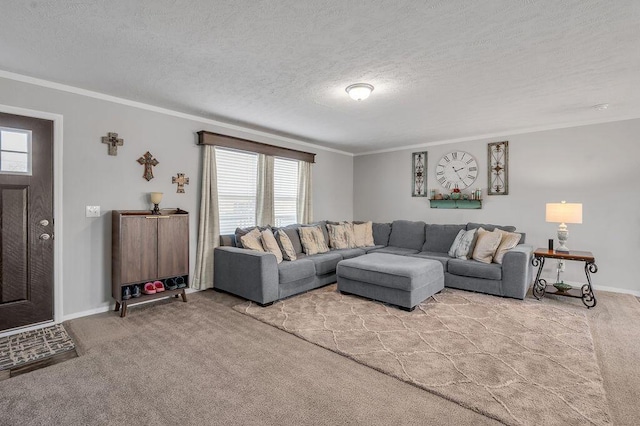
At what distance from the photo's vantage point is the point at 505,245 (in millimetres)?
4121

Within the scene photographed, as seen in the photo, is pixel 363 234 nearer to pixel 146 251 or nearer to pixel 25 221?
pixel 146 251

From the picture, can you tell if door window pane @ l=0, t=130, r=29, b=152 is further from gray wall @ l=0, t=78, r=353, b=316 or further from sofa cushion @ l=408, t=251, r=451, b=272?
sofa cushion @ l=408, t=251, r=451, b=272

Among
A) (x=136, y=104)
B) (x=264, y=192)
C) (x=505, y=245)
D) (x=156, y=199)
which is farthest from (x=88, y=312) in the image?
(x=505, y=245)

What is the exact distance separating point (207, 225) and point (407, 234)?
11.2 ft

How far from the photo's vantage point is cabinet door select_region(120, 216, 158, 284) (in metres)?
3.31

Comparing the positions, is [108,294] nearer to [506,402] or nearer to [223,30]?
[223,30]

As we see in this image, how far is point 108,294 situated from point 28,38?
8.38 ft

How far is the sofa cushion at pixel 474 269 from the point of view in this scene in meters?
4.02

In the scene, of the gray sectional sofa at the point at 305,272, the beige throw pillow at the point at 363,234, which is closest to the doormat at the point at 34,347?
the gray sectional sofa at the point at 305,272

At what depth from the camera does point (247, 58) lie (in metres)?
2.58

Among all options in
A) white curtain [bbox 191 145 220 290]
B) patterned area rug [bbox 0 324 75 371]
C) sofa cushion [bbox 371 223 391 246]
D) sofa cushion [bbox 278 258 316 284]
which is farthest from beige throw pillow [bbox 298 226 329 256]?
patterned area rug [bbox 0 324 75 371]

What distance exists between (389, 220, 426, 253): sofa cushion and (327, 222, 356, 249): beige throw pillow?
867mm

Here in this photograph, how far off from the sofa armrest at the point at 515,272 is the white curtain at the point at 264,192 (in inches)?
Answer: 136

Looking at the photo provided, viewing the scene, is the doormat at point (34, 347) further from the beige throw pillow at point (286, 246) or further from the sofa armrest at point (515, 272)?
the sofa armrest at point (515, 272)
